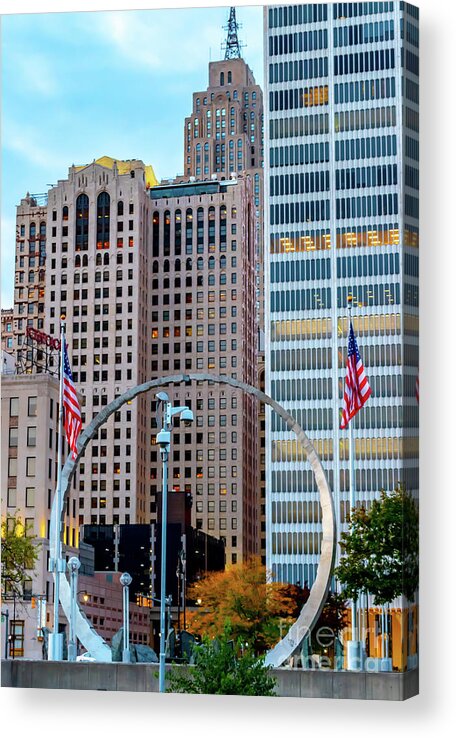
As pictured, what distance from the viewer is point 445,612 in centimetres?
2861

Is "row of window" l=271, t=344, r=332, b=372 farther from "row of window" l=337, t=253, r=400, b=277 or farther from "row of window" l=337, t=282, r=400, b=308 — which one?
"row of window" l=337, t=253, r=400, b=277

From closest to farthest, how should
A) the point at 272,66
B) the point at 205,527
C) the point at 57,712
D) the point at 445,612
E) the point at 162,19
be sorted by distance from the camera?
the point at 445,612, the point at 57,712, the point at 162,19, the point at 272,66, the point at 205,527

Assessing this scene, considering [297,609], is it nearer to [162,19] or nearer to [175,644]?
[175,644]

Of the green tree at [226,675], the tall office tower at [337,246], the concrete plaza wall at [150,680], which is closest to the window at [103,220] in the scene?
the tall office tower at [337,246]

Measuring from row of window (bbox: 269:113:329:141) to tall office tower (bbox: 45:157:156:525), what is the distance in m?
7.90

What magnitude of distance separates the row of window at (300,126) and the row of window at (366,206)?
303cm

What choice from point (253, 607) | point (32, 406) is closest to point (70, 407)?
point (253, 607)

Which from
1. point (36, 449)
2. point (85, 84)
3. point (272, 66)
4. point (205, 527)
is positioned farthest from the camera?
point (205, 527)

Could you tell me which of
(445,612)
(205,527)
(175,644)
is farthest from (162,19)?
(205,527)

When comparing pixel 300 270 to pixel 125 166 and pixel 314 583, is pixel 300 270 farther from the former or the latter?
pixel 314 583

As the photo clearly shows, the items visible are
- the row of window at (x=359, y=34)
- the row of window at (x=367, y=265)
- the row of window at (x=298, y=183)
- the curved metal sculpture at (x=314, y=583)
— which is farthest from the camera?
the row of window at (x=298, y=183)

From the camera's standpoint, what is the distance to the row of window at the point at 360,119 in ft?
147

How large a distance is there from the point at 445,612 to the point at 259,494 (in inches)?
2449

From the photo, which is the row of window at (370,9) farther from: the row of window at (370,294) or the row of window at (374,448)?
the row of window at (374,448)
